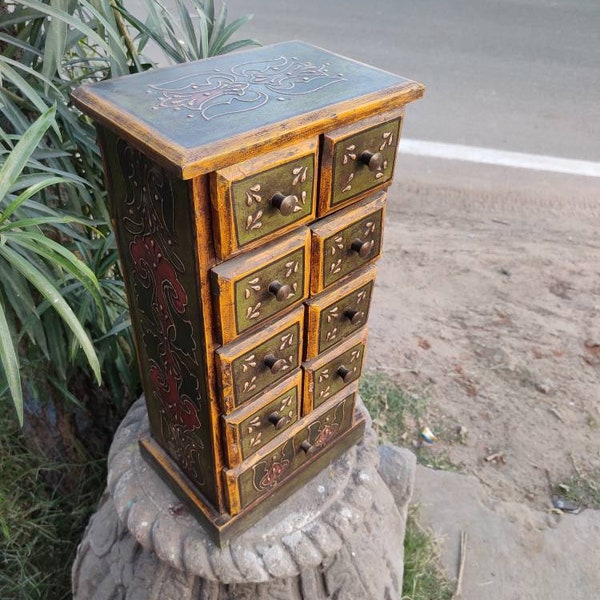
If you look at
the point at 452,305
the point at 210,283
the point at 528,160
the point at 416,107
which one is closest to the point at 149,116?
the point at 210,283

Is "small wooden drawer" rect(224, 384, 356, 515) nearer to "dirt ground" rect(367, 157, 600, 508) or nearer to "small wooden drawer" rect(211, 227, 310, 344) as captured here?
"small wooden drawer" rect(211, 227, 310, 344)

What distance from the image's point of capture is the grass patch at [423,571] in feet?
5.49

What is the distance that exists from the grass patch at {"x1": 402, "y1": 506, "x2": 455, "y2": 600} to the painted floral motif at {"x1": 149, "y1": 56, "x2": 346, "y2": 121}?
136 cm

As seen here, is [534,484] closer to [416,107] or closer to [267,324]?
[267,324]

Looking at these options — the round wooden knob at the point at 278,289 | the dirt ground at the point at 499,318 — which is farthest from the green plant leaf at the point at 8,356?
the dirt ground at the point at 499,318

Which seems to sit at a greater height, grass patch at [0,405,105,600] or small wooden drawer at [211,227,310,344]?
small wooden drawer at [211,227,310,344]

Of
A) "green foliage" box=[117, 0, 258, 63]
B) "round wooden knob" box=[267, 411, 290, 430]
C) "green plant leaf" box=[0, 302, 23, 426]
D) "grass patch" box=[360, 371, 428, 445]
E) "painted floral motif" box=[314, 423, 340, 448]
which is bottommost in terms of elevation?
"grass patch" box=[360, 371, 428, 445]

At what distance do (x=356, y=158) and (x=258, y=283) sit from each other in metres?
0.27

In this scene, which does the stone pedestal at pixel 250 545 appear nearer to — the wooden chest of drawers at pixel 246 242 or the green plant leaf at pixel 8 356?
the wooden chest of drawers at pixel 246 242

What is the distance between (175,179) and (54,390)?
3.41ft

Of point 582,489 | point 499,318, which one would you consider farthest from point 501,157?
point 582,489

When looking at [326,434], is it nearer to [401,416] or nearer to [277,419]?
[277,419]

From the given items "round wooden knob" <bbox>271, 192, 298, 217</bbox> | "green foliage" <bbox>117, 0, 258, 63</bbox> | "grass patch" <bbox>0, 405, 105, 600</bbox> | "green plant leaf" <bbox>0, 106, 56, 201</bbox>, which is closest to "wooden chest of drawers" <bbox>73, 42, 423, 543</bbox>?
"round wooden knob" <bbox>271, 192, 298, 217</bbox>

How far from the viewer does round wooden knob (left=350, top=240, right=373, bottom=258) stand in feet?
3.62
